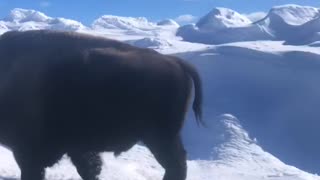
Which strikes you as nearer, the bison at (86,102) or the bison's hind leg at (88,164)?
the bison at (86,102)

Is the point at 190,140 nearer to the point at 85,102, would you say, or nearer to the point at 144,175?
the point at 144,175

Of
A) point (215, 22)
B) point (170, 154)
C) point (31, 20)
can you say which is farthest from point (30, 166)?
point (31, 20)

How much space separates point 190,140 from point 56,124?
12688mm

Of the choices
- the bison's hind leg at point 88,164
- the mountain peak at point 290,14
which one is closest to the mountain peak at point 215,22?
the mountain peak at point 290,14

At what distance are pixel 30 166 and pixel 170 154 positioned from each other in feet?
3.17

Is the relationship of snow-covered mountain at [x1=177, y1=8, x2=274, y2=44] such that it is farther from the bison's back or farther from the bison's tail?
the bison's back

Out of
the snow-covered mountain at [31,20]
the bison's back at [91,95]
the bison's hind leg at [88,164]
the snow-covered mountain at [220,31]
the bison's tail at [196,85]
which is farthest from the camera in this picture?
the snow-covered mountain at [31,20]

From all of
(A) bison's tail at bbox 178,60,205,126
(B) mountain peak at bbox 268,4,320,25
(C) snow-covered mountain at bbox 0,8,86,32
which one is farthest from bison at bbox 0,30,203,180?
(C) snow-covered mountain at bbox 0,8,86,32

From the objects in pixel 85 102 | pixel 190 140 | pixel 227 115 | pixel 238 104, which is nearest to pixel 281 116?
pixel 238 104

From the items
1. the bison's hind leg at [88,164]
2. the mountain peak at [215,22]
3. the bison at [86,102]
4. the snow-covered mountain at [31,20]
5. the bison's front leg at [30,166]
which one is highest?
the bison at [86,102]

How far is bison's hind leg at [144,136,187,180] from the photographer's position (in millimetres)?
4316

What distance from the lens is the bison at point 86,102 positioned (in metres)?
4.21

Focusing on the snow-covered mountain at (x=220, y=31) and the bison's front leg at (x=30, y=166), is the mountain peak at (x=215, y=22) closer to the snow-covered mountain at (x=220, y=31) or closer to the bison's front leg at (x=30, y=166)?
the snow-covered mountain at (x=220, y=31)

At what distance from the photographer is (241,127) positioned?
21.3m
